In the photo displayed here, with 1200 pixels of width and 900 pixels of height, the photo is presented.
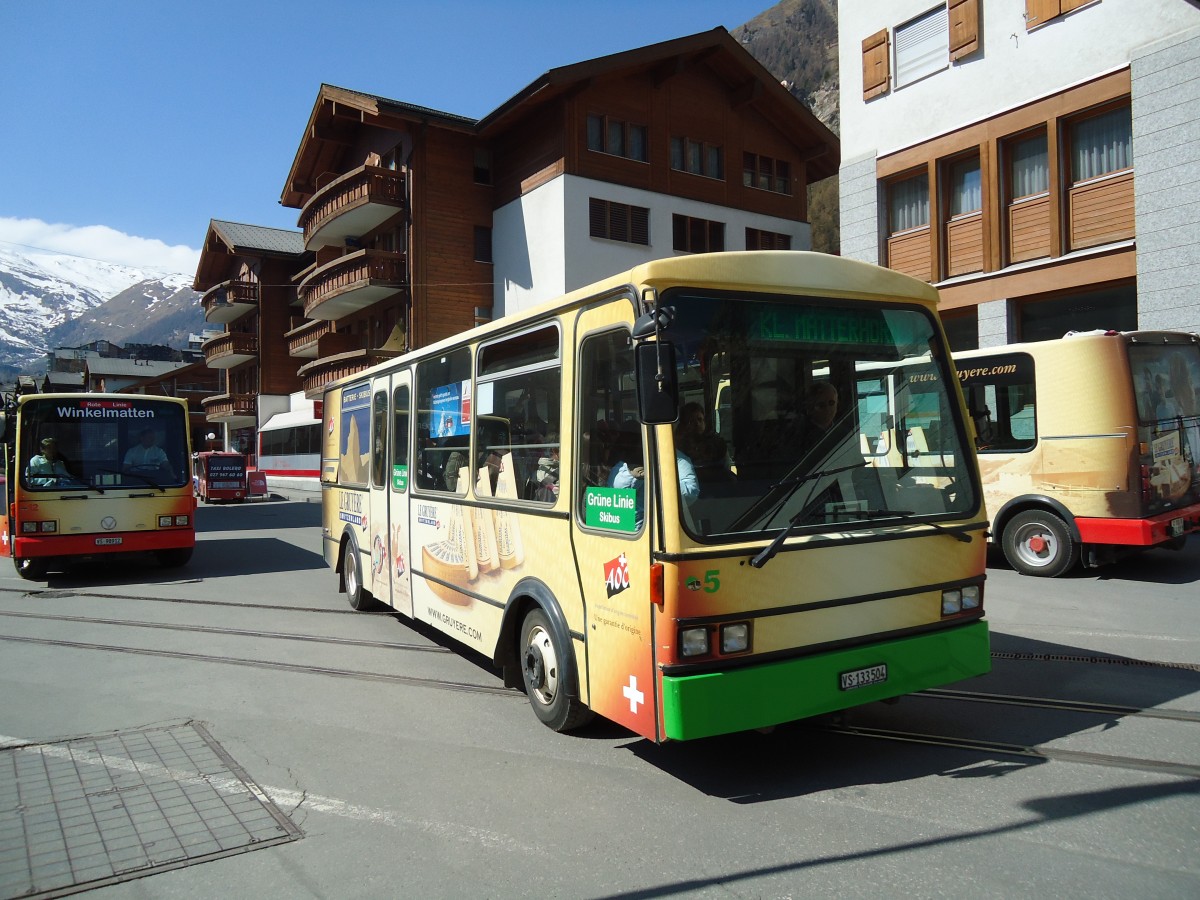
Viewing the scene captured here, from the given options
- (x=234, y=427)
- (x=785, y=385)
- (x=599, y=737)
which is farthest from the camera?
(x=234, y=427)

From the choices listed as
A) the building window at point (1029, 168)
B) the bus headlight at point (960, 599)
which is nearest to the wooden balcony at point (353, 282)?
the building window at point (1029, 168)

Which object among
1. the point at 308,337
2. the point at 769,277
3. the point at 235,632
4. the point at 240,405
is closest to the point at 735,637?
the point at 769,277

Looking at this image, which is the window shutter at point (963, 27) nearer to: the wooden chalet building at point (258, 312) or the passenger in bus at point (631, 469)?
the passenger in bus at point (631, 469)

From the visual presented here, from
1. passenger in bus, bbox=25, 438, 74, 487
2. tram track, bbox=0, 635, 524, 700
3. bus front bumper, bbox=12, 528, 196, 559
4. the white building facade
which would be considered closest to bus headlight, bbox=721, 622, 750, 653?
tram track, bbox=0, 635, 524, 700

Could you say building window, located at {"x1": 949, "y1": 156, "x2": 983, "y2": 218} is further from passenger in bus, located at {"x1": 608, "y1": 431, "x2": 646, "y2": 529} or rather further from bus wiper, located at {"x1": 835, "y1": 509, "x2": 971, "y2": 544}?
passenger in bus, located at {"x1": 608, "y1": 431, "x2": 646, "y2": 529}

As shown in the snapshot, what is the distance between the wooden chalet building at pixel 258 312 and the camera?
49969 millimetres

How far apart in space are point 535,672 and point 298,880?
2.10 m

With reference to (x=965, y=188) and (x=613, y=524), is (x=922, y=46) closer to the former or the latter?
(x=965, y=188)

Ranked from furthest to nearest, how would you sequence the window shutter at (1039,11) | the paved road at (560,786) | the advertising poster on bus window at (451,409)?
the window shutter at (1039,11) < the advertising poster on bus window at (451,409) < the paved road at (560,786)

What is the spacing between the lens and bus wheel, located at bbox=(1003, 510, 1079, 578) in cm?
1047

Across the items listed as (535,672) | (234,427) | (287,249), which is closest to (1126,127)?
(535,672)

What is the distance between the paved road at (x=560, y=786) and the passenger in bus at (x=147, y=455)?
562 centimetres

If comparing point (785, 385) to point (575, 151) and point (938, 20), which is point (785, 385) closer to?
point (938, 20)

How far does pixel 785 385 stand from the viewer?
456cm
